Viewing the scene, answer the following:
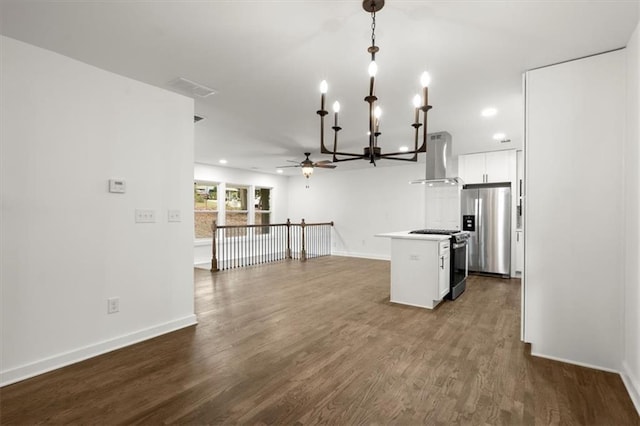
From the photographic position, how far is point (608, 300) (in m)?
2.35

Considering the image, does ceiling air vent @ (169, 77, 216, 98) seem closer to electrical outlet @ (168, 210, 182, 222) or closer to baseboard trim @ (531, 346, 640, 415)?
electrical outlet @ (168, 210, 182, 222)

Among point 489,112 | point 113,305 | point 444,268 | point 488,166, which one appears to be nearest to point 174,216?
point 113,305

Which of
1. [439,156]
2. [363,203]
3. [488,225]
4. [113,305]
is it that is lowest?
[113,305]

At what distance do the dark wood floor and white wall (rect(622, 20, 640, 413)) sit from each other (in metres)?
0.18

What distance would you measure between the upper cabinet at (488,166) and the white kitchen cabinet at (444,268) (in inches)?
103

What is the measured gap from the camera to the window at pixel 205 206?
323 inches

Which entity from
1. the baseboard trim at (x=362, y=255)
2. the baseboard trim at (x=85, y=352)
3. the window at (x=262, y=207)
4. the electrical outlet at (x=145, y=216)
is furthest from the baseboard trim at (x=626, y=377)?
the window at (x=262, y=207)

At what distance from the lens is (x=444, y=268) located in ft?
13.1

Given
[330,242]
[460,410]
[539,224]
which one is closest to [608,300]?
[539,224]

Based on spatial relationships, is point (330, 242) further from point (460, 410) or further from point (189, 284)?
point (460, 410)

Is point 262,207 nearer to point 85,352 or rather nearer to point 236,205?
point 236,205

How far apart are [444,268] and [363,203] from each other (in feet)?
15.5

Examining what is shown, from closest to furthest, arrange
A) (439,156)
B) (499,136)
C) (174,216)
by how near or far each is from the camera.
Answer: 1. (174,216)
2. (439,156)
3. (499,136)

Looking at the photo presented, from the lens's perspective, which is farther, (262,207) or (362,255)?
(262,207)
